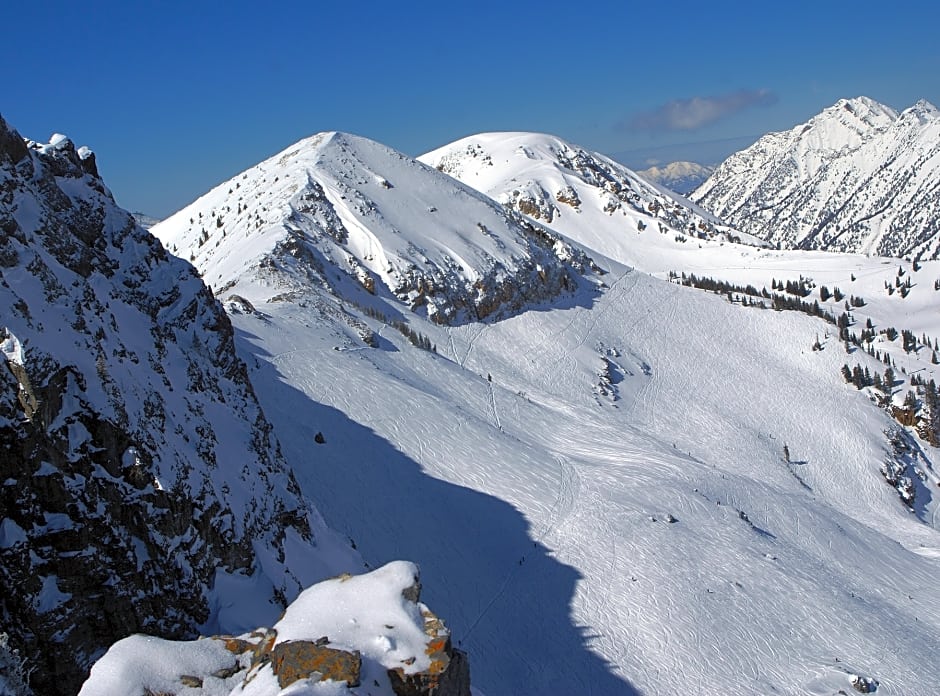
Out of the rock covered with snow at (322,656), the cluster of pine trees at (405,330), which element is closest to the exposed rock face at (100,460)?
the rock covered with snow at (322,656)

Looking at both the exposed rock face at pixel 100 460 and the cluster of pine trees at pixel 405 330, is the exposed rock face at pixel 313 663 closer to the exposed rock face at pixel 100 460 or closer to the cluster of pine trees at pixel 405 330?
the exposed rock face at pixel 100 460

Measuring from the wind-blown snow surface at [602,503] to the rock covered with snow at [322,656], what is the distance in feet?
50.2

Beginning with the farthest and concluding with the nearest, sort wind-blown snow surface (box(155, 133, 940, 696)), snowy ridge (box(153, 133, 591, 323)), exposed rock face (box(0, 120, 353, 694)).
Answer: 1. snowy ridge (box(153, 133, 591, 323))
2. wind-blown snow surface (box(155, 133, 940, 696))
3. exposed rock face (box(0, 120, 353, 694))

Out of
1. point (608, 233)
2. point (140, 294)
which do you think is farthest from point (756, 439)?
point (608, 233)

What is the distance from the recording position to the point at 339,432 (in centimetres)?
3975

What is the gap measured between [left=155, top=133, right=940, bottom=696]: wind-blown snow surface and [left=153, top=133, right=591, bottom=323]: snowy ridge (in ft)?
9.84

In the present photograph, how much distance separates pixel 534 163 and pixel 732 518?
6408 inches

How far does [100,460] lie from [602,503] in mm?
29342

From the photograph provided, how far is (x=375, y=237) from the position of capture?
3209 inches

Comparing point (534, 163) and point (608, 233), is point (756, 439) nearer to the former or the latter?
point (608, 233)

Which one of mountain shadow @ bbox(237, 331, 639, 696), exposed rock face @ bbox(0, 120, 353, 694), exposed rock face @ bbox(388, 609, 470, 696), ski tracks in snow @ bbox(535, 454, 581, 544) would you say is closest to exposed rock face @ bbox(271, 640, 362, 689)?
exposed rock face @ bbox(388, 609, 470, 696)

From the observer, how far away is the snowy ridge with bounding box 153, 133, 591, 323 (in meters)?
73.2

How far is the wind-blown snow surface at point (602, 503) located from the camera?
28734mm

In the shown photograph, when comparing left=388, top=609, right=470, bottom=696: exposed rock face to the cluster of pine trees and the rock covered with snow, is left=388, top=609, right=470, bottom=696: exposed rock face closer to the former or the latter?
the rock covered with snow
